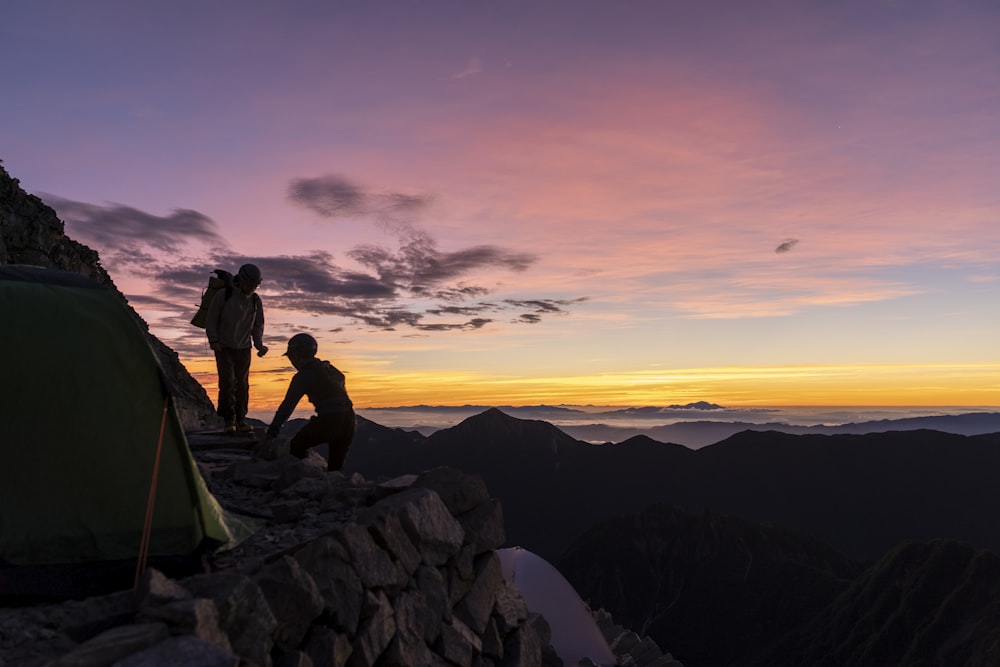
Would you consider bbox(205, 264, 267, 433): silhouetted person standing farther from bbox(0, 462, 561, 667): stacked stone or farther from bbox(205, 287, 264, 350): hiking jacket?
bbox(0, 462, 561, 667): stacked stone

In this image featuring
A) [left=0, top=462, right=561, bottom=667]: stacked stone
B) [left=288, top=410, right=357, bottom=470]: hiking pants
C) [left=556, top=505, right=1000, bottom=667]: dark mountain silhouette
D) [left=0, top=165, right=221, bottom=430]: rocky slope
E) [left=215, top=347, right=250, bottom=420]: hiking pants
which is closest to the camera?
[left=0, top=462, right=561, bottom=667]: stacked stone

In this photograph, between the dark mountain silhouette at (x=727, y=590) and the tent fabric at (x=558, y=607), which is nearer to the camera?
the tent fabric at (x=558, y=607)

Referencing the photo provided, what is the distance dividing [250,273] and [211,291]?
1.66 metres

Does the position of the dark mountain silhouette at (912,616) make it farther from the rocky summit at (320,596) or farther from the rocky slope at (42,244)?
the rocky summit at (320,596)

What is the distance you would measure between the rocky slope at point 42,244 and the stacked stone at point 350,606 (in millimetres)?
19599

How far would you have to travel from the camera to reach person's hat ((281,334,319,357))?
12.5 meters

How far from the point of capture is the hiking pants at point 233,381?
14730 mm

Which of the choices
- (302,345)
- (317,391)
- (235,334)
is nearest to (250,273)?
(235,334)

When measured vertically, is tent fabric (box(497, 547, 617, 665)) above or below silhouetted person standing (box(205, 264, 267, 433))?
below

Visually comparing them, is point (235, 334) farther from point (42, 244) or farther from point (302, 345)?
point (42, 244)

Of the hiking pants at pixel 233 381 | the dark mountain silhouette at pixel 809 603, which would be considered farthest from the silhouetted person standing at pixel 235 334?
the dark mountain silhouette at pixel 809 603

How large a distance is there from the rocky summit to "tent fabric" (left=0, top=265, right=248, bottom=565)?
65 cm

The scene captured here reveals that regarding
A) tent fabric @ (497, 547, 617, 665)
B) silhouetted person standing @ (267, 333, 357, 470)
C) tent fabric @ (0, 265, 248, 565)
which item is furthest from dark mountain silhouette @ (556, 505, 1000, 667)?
tent fabric @ (0, 265, 248, 565)

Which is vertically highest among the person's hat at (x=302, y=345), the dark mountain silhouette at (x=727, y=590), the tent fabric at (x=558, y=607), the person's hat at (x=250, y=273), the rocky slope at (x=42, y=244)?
the rocky slope at (x=42, y=244)
